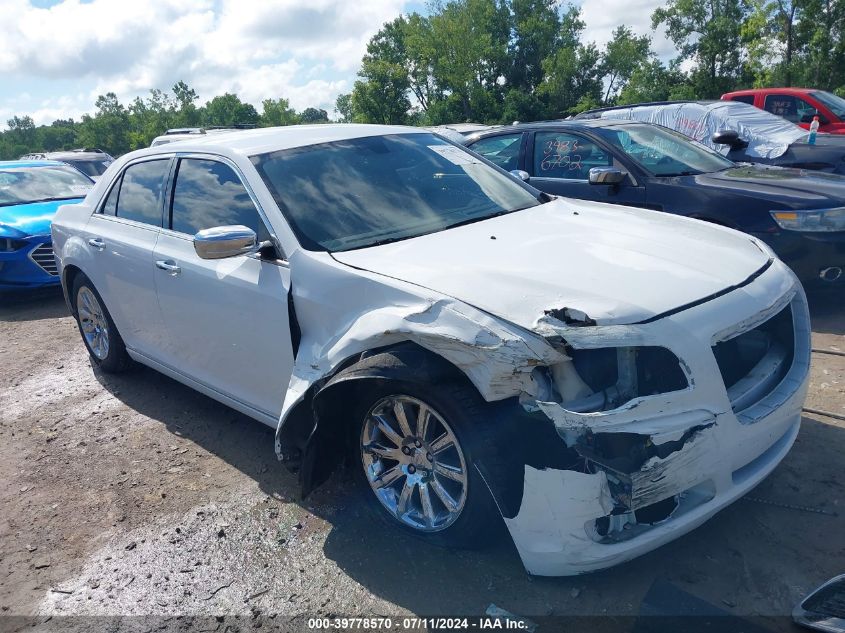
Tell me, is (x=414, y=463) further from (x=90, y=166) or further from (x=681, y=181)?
(x=90, y=166)

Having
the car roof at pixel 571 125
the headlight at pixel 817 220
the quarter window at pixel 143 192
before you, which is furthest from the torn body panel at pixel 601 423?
the car roof at pixel 571 125

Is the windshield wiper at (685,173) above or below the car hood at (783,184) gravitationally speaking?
above

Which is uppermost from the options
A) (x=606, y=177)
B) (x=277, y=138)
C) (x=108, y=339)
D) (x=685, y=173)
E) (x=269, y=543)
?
(x=277, y=138)

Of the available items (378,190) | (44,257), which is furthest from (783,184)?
(44,257)

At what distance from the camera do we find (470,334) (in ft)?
7.93

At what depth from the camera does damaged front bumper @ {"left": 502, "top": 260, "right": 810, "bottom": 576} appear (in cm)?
227

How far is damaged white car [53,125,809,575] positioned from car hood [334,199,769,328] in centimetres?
1

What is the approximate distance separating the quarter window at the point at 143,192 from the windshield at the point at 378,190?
1.01m

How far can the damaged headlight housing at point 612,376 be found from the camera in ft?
7.80

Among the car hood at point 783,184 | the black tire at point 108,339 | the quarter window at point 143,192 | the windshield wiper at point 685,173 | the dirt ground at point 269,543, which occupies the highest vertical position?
the quarter window at point 143,192

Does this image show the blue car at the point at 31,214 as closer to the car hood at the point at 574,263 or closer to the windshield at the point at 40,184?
the windshield at the point at 40,184

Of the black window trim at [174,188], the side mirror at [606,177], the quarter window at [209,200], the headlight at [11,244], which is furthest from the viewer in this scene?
the headlight at [11,244]

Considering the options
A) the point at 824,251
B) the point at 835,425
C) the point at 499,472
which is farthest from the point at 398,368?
the point at 824,251

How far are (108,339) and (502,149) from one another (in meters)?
4.23
